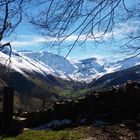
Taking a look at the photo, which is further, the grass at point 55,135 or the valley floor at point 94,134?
the grass at point 55,135

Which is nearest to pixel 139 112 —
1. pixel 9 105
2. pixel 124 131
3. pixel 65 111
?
pixel 124 131

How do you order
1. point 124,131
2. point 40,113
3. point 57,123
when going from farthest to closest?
point 40,113, point 57,123, point 124,131

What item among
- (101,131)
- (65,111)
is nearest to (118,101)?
(65,111)

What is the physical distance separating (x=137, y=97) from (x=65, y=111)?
3.02 m

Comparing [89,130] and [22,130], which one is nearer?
[89,130]

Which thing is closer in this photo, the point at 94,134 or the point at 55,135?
the point at 94,134

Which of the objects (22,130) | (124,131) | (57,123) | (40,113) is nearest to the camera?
(124,131)

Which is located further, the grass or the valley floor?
the grass

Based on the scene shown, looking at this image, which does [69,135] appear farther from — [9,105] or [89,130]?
[9,105]

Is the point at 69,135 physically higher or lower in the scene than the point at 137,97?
lower

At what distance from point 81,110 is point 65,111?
0.78 metres

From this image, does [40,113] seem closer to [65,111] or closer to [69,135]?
[65,111]

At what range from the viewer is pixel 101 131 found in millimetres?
12852

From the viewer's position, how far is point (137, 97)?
1547 centimetres
